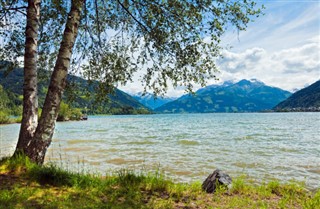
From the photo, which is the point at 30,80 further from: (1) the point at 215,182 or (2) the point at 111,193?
(1) the point at 215,182

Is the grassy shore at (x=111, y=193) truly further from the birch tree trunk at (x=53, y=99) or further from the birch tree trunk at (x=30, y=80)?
the birch tree trunk at (x=30, y=80)

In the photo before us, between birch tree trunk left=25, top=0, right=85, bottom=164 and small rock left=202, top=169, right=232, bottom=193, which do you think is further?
small rock left=202, top=169, right=232, bottom=193

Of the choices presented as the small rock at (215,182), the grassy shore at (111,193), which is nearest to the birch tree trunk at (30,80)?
the grassy shore at (111,193)

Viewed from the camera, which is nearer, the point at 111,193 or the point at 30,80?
the point at 111,193

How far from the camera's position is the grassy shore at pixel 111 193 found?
6965mm

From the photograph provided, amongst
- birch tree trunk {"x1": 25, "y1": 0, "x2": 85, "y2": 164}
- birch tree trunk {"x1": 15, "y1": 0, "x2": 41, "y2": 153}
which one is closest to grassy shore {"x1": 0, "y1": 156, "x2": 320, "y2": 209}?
birch tree trunk {"x1": 25, "y1": 0, "x2": 85, "y2": 164}

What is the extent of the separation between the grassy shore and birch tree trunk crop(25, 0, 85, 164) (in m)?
0.51

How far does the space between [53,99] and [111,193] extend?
3.90 meters

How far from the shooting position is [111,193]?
8141 mm

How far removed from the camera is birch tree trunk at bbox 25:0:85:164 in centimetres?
884

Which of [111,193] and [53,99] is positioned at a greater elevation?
[53,99]

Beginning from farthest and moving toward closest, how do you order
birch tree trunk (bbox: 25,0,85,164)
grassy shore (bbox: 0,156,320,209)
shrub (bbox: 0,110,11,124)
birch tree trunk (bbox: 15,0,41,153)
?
shrub (bbox: 0,110,11,124) → birch tree trunk (bbox: 15,0,41,153) → birch tree trunk (bbox: 25,0,85,164) → grassy shore (bbox: 0,156,320,209)

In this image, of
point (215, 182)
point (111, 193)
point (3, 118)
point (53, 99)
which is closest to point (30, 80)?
point (53, 99)

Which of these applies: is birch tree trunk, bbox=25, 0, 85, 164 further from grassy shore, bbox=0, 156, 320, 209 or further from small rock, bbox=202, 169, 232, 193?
small rock, bbox=202, 169, 232, 193
